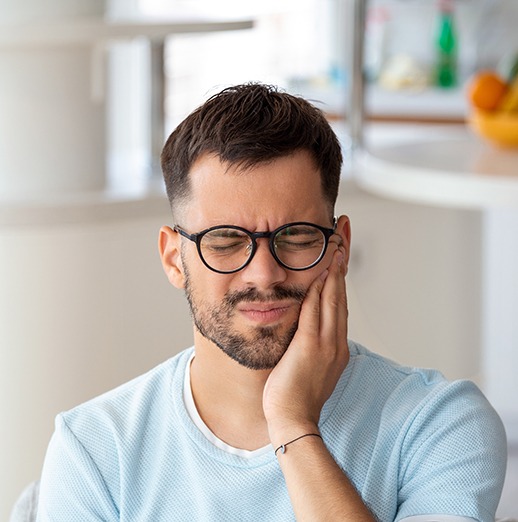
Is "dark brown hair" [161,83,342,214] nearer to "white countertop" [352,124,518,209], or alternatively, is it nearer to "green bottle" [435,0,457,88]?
"white countertop" [352,124,518,209]

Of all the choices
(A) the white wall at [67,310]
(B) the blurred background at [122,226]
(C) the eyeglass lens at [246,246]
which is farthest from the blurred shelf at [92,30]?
(C) the eyeglass lens at [246,246]

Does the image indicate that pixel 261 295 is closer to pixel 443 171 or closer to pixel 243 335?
pixel 243 335

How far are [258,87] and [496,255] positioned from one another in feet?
10.3

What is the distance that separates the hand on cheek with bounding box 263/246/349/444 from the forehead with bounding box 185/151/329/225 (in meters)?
0.09

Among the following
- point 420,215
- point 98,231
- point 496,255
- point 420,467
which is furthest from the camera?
point 496,255

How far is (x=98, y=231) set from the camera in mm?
2428

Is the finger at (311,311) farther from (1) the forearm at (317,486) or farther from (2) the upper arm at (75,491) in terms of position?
(2) the upper arm at (75,491)

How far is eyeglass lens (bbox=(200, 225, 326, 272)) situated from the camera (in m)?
1.26

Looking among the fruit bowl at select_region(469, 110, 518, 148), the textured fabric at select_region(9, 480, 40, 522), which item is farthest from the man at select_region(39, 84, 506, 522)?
the fruit bowl at select_region(469, 110, 518, 148)

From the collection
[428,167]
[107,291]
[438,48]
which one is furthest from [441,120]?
[107,291]

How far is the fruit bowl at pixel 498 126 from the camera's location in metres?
2.65

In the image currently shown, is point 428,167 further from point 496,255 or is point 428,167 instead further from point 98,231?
point 496,255

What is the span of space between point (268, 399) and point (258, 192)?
9.4 inches

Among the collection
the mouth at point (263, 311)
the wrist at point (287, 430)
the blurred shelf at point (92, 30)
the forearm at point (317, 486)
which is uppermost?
the blurred shelf at point (92, 30)
